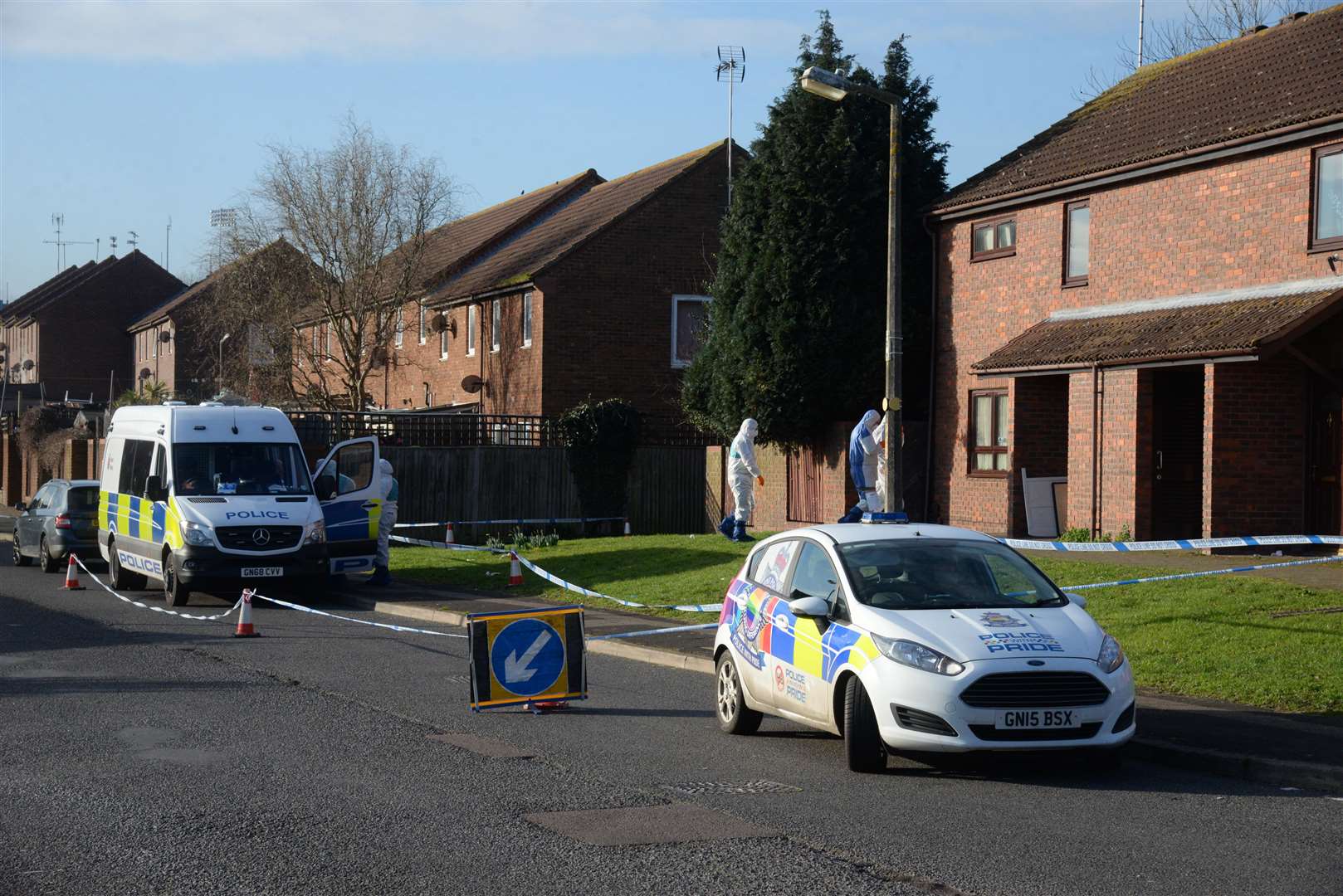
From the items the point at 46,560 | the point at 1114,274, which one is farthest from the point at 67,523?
the point at 1114,274

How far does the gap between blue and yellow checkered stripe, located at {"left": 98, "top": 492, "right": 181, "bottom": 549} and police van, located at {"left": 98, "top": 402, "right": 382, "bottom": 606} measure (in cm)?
2

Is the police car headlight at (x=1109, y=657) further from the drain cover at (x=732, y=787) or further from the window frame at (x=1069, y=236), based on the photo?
the window frame at (x=1069, y=236)

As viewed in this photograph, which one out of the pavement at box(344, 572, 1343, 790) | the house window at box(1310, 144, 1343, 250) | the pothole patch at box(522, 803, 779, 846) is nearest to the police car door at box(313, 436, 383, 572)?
the pavement at box(344, 572, 1343, 790)

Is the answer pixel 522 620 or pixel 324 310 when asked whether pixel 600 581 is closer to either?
pixel 522 620

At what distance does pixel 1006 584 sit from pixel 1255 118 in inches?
534

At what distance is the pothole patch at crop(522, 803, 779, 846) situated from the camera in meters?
6.91

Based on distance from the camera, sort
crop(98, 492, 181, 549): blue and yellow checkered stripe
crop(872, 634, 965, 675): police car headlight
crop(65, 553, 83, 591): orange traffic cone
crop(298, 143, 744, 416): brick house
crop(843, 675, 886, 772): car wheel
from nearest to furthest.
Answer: crop(872, 634, 965, 675): police car headlight, crop(843, 675, 886, 772): car wheel, crop(98, 492, 181, 549): blue and yellow checkered stripe, crop(65, 553, 83, 591): orange traffic cone, crop(298, 143, 744, 416): brick house

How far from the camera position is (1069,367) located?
2191 centimetres

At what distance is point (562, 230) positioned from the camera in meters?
41.1

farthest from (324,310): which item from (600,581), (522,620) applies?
(522,620)

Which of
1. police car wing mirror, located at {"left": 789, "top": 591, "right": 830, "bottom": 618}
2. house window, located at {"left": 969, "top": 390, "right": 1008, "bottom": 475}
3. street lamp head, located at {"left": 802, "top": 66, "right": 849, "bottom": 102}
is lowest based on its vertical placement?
police car wing mirror, located at {"left": 789, "top": 591, "right": 830, "bottom": 618}

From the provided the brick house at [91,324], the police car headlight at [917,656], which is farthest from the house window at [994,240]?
the brick house at [91,324]

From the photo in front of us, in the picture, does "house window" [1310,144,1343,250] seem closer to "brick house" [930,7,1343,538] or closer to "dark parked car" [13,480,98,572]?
"brick house" [930,7,1343,538]

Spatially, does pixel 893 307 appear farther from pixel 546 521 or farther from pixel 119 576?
pixel 546 521
